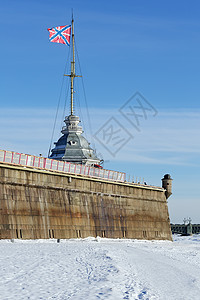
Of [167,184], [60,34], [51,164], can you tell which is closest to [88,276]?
[51,164]

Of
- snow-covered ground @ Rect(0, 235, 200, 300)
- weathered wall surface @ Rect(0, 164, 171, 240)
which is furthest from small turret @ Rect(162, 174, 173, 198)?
snow-covered ground @ Rect(0, 235, 200, 300)

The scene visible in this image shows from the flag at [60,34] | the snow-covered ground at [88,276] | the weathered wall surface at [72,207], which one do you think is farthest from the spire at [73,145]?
the snow-covered ground at [88,276]

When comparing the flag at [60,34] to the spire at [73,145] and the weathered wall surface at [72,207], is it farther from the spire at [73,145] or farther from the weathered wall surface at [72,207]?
the weathered wall surface at [72,207]

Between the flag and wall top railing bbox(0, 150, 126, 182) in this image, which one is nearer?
wall top railing bbox(0, 150, 126, 182)

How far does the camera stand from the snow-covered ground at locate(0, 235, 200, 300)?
18.5 m

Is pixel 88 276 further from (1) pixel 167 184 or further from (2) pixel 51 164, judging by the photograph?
(1) pixel 167 184

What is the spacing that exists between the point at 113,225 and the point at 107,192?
145 inches

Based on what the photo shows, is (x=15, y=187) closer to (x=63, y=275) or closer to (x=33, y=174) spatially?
(x=33, y=174)

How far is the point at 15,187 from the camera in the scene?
39844 millimetres

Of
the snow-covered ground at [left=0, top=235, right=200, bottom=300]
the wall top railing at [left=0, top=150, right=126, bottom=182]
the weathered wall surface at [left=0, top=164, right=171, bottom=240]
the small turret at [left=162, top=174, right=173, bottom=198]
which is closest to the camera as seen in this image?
the snow-covered ground at [left=0, top=235, right=200, bottom=300]

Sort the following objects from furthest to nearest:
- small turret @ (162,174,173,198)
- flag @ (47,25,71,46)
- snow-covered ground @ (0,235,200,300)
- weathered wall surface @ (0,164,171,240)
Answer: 1. small turret @ (162,174,173,198)
2. flag @ (47,25,71,46)
3. weathered wall surface @ (0,164,171,240)
4. snow-covered ground @ (0,235,200,300)

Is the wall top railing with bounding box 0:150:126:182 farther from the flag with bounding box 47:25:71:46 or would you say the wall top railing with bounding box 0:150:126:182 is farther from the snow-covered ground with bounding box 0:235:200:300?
the flag with bounding box 47:25:71:46

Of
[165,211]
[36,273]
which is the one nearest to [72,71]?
[165,211]

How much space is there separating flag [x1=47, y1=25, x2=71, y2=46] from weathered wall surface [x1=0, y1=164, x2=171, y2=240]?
1760 centimetres
